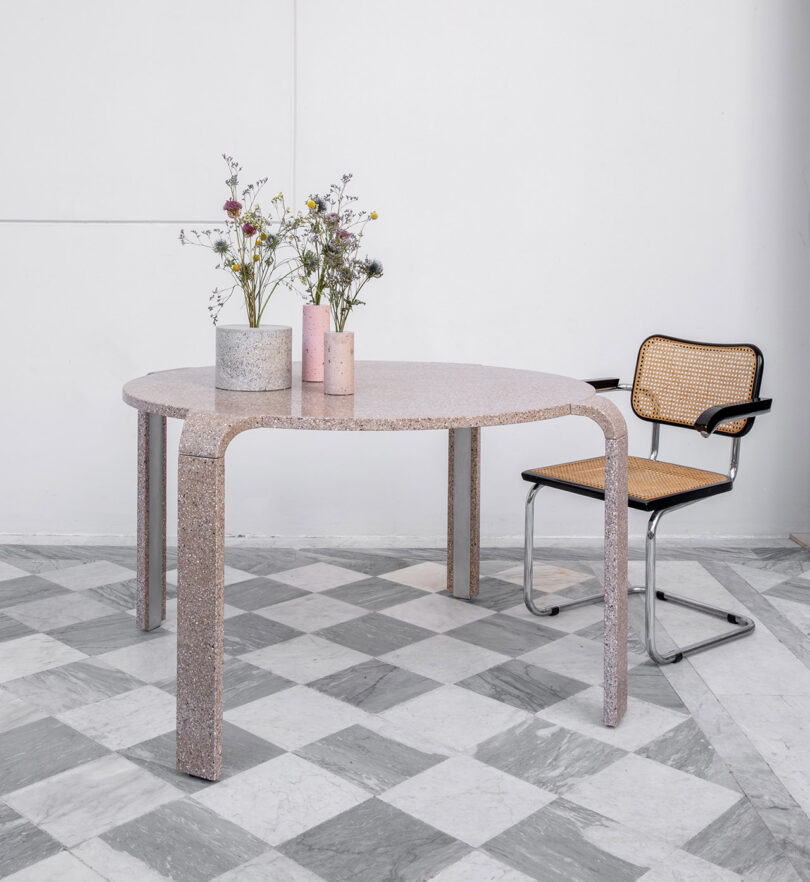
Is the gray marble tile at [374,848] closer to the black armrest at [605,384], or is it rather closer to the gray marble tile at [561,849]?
the gray marble tile at [561,849]

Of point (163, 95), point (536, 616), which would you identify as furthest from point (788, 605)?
point (163, 95)

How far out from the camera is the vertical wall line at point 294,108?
3764 millimetres

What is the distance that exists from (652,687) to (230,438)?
130 cm

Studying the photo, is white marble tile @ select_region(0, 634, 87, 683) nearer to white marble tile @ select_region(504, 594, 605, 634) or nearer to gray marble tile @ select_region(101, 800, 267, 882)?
gray marble tile @ select_region(101, 800, 267, 882)

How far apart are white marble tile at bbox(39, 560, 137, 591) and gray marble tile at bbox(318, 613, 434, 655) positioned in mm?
919

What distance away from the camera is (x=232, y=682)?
2.59 metres

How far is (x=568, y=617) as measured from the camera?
3.12 meters

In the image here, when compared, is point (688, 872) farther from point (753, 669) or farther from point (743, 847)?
point (753, 669)

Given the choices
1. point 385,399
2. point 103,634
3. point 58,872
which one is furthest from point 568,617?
point 58,872

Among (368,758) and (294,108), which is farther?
(294,108)

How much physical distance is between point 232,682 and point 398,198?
6.74ft

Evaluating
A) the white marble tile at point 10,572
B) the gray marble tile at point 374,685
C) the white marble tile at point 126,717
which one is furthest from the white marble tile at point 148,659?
the white marble tile at point 10,572

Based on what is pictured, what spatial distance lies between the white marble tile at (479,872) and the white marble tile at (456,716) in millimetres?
443

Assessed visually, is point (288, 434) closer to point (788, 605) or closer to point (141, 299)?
point (141, 299)
